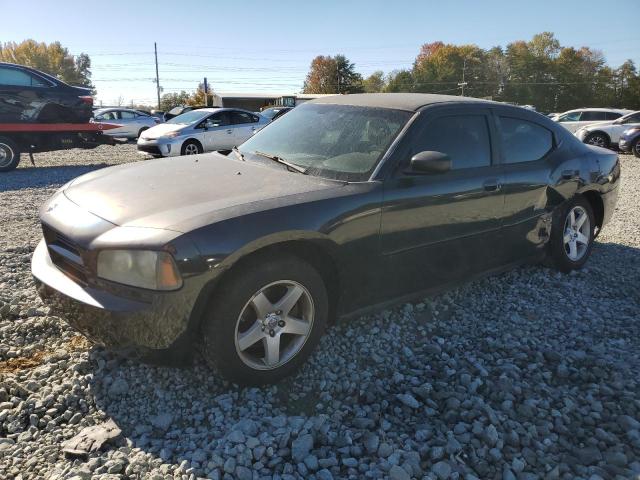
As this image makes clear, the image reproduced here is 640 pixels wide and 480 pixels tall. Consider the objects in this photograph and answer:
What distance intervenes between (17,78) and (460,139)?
10.3 m

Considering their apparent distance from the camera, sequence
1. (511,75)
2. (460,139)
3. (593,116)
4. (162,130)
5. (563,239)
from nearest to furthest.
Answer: (460,139) < (563,239) < (162,130) < (593,116) < (511,75)

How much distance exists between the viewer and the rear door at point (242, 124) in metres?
13.9

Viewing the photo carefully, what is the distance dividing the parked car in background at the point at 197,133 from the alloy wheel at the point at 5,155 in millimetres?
3178

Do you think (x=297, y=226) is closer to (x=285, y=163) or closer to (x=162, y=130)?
(x=285, y=163)

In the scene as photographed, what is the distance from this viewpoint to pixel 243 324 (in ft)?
8.83

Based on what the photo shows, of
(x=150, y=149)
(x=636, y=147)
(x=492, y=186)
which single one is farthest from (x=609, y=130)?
(x=492, y=186)

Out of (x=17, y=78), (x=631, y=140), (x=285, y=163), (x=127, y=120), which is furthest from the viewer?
(x=127, y=120)

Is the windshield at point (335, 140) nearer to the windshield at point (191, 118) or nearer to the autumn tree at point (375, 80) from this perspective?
the windshield at point (191, 118)

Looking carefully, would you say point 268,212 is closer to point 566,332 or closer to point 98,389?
point 98,389

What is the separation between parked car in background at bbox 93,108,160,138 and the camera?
19906mm

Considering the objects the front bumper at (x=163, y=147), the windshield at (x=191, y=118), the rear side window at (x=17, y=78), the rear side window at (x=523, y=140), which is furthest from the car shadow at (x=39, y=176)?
the rear side window at (x=523, y=140)

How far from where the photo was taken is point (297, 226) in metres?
2.67

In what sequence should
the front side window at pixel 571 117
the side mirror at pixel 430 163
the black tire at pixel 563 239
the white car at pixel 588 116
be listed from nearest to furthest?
the side mirror at pixel 430 163 → the black tire at pixel 563 239 → the white car at pixel 588 116 → the front side window at pixel 571 117

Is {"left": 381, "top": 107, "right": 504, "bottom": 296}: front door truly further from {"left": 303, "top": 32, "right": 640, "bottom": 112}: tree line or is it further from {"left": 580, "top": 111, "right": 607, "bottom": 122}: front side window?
{"left": 303, "top": 32, "right": 640, "bottom": 112}: tree line
